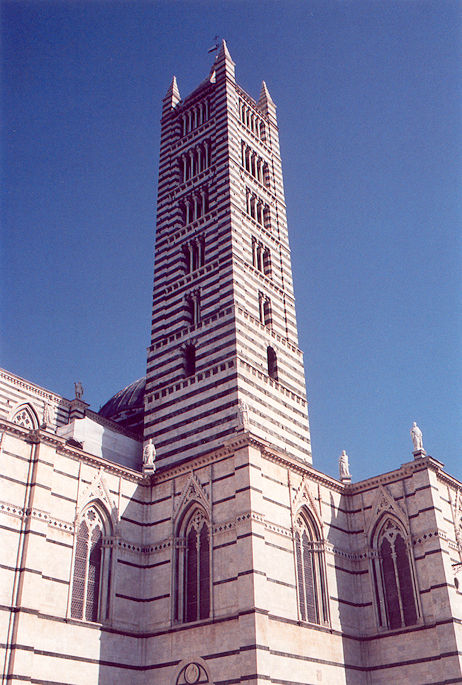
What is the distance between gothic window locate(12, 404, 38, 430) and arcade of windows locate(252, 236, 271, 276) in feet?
42.2

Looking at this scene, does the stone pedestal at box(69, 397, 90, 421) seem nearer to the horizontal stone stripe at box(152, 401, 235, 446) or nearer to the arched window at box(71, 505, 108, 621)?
the horizontal stone stripe at box(152, 401, 235, 446)

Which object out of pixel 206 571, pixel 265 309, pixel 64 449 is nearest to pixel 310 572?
pixel 206 571

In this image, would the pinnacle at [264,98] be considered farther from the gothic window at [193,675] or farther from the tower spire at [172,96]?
the gothic window at [193,675]

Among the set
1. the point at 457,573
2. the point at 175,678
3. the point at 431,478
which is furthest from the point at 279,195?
the point at 175,678

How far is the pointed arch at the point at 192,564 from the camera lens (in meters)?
22.5

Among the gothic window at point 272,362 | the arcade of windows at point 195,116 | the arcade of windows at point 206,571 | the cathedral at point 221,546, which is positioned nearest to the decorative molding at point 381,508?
the cathedral at point 221,546

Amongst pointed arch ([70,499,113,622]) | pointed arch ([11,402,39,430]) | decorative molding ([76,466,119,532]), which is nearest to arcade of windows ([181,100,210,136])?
pointed arch ([11,402,39,430])

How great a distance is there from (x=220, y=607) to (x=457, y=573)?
8544 mm

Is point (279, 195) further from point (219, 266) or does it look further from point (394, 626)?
point (394, 626)

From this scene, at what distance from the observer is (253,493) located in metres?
22.2

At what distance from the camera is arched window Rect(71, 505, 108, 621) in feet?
71.1

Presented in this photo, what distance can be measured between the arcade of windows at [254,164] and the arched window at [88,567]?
2161 cm

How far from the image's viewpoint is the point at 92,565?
22594mm

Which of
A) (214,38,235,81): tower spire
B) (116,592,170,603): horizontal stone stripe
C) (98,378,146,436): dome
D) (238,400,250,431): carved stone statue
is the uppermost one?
(214,38,235,81): tower spire
